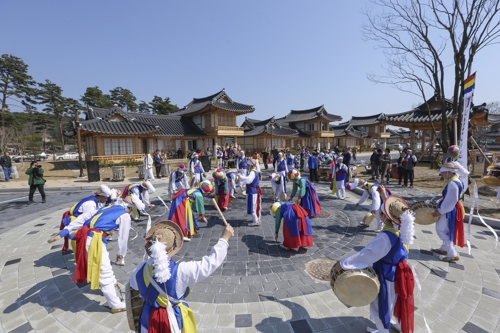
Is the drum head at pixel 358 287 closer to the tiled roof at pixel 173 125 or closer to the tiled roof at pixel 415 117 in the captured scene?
the tiled roof at pixel 415 117

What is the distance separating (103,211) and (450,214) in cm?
639

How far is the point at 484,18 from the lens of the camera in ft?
31.1

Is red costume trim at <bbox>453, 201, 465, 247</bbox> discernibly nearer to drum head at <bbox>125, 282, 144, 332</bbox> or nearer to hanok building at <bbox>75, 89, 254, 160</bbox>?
drum head at <bbox>125, 282, 144, 332</bbox>

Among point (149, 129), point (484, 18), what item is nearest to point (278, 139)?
point (149, 129)

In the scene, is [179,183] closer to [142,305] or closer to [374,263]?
[142,305]

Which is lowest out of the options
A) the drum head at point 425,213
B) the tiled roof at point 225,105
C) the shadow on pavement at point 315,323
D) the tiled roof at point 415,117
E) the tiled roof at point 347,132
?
the shadow on pavement at point 315,323

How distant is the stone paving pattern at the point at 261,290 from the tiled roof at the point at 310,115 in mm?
37895

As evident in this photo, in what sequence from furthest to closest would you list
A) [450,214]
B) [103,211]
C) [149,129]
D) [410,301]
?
[149,129] < [450,214] < [103,211] < [410,301]

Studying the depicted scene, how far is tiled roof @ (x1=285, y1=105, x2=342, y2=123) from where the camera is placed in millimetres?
42088

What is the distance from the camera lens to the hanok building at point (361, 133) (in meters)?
47.8

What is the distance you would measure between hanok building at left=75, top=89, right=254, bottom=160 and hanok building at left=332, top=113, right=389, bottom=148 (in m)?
25.2

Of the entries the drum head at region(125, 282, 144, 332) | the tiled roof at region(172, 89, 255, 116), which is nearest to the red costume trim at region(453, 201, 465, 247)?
the drum head at region(125, 282, 144, 332)

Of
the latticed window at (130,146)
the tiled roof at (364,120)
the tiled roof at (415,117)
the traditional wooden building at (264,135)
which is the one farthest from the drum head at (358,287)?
the tiled roof at (364,120)

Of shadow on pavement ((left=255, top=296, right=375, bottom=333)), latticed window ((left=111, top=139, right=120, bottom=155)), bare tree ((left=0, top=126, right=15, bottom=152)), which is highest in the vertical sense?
bare tree ((left=0, top=126, right=15, bottom=152))
